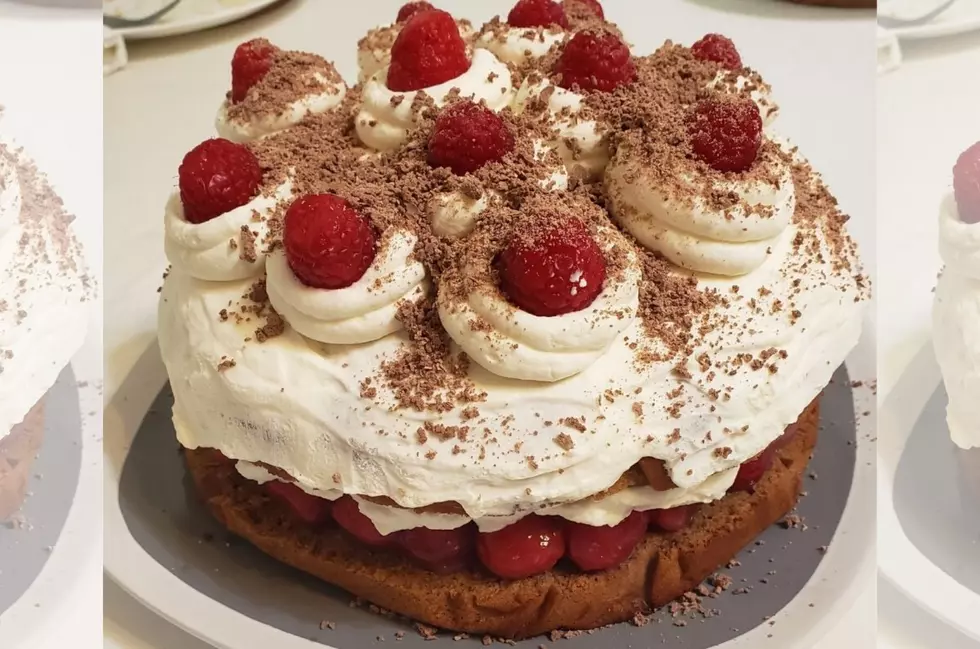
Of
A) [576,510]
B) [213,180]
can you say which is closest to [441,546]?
[576,510]

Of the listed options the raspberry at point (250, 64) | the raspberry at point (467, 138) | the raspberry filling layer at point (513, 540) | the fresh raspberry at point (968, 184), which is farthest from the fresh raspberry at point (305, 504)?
the fresh raspberry at point (968, 184)

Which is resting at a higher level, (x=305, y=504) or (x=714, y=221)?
(x=714, y=221)

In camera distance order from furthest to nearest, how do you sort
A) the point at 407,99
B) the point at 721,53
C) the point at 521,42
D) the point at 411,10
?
1. the point at 411,10
2. the point at 521,42
3. the point at 721,53
4. the point at 407,99

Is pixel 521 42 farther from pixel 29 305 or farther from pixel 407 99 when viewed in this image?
pixel 29 305

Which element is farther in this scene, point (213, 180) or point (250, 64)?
point (250, 64)

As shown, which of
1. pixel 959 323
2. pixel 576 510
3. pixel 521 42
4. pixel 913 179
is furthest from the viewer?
pixel 521 42

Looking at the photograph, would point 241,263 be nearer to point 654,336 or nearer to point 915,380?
point 654,336

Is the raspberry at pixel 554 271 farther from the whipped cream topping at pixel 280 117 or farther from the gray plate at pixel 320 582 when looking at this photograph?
the whipped cream topping at pixel 280 117
